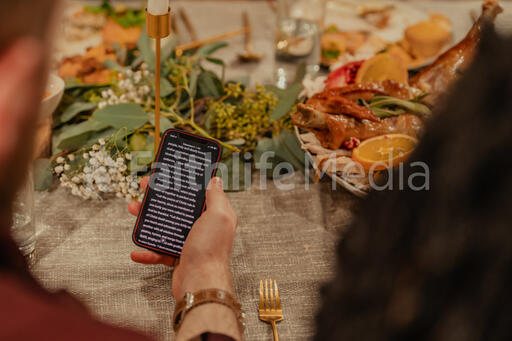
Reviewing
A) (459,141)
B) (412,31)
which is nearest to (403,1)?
(412,31)

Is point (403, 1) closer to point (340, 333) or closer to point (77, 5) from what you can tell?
point (77, 5)

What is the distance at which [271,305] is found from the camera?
0.86m

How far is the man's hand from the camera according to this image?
0.75m

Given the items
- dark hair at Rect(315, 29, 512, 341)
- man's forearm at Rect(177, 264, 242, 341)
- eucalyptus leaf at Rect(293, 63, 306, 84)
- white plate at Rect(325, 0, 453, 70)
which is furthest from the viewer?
white plate at Rect(325, 0, 453, 70)

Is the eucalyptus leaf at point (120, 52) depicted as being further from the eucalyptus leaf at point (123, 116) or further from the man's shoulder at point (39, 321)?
the man's shoulder at point (39, 321)

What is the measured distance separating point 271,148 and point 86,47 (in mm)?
689

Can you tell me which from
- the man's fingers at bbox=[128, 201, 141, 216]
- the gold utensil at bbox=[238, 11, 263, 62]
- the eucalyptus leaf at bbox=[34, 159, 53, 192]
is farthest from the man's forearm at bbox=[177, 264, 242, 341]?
the gold utensil at bbox=[238, 11, 263, 62]

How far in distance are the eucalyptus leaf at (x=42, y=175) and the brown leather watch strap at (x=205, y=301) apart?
1.68 feet

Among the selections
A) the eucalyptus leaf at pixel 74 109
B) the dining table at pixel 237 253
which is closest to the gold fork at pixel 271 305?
the dining table at pixel 237 253

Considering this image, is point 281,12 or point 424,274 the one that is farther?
point 281,12

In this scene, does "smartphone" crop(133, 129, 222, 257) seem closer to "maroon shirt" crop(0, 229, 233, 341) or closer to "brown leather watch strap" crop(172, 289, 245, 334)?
"brown leather watch strap" crop(172, 289, 245, 334)

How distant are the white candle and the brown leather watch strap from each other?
460 millimetres

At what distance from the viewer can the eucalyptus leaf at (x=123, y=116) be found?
1.10m

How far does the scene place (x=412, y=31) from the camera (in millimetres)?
1558
